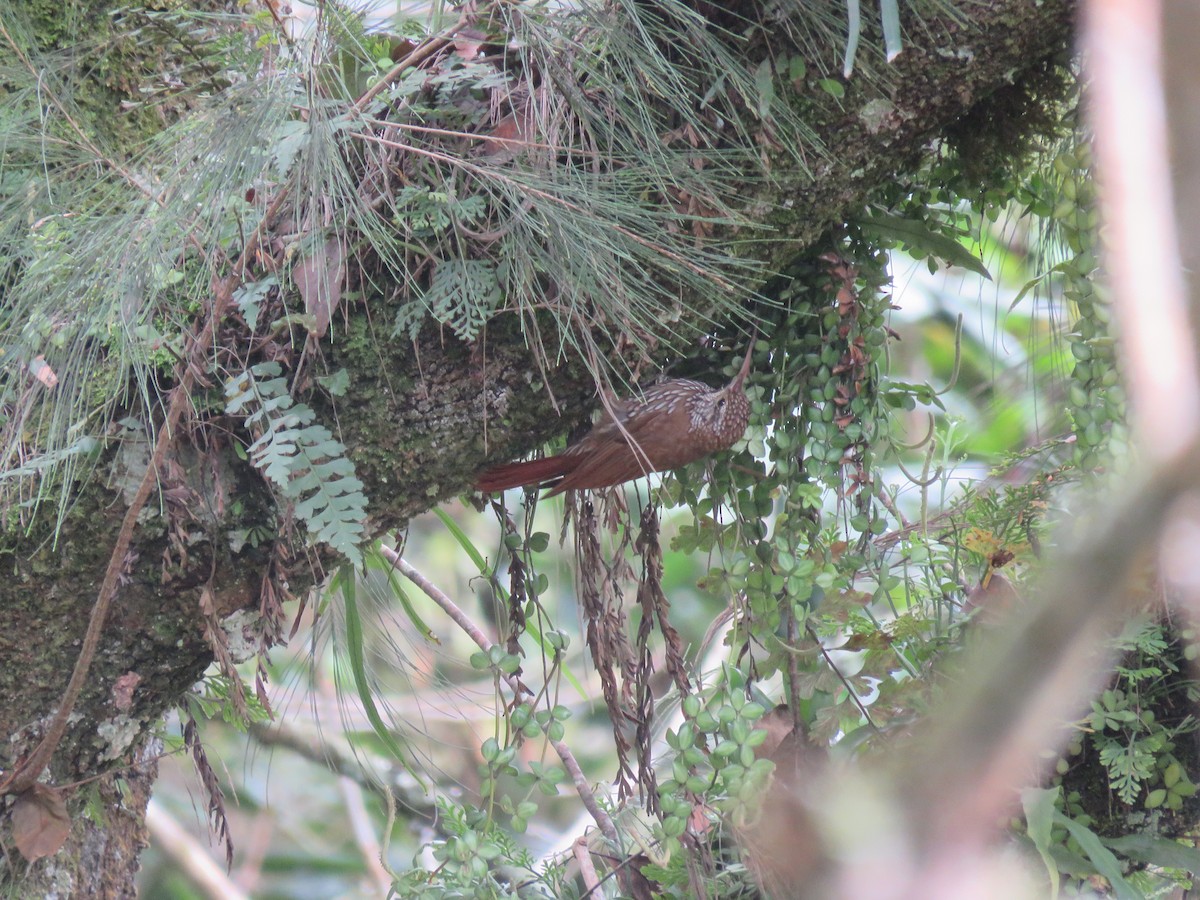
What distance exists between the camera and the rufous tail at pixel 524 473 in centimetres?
162

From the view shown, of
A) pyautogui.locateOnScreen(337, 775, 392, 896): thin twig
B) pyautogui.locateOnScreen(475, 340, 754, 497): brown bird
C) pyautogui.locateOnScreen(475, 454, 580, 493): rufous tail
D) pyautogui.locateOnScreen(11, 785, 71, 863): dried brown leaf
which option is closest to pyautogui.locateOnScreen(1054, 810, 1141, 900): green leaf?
pyautogui.locateOnScreen(475, 340, 754, 497): brown bird

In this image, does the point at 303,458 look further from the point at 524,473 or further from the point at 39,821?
the point at 39,821

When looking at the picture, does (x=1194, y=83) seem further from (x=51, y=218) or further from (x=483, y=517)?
(x=483, y=517)

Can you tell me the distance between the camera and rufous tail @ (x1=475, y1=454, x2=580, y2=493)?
1618mm

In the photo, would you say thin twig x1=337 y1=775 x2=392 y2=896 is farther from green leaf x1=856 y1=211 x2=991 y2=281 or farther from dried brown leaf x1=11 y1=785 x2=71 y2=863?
green leaf x1=856 y1=211 x2=991 y2=281

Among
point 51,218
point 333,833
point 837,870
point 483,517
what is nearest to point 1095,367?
point 837,870

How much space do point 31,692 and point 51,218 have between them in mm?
710

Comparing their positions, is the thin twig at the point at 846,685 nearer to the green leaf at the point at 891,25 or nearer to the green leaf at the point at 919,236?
the green leaf at the point at 919,236

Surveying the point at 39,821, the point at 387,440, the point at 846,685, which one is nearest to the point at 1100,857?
the point at 846,685


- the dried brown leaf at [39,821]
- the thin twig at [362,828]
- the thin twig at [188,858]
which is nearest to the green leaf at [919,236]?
the dried brown leaf at [39,821]

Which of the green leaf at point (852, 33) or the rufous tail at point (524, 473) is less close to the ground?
the green leaf at point (852, 33)

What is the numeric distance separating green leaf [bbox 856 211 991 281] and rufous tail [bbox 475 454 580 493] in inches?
24.0

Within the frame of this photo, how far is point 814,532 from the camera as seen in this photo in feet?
5.47

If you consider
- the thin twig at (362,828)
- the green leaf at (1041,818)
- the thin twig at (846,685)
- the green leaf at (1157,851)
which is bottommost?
the green leaf at (1157,851)
